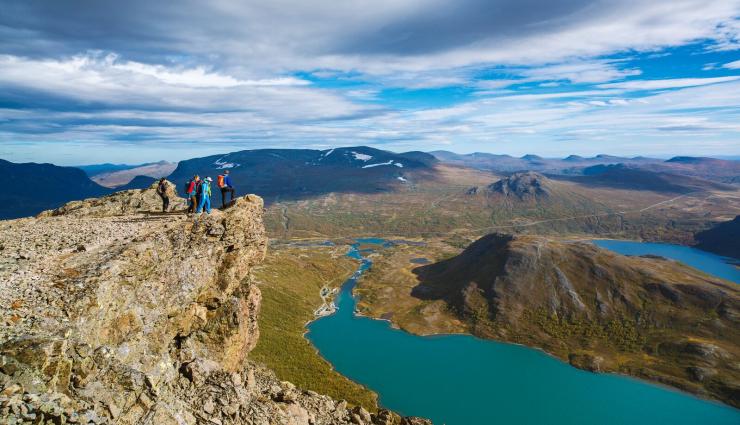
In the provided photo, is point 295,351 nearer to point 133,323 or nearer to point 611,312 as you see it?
point 133,323

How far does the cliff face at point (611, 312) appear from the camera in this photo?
416ft

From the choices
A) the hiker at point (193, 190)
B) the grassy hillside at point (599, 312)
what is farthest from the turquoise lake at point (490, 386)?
the hiker at point (193, 190)

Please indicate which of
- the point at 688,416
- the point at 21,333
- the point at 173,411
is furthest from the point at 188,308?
the point at 688,416

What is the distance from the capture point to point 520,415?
108625 millimetres

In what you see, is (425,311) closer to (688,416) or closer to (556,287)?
(556,287)

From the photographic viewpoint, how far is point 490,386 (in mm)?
123062

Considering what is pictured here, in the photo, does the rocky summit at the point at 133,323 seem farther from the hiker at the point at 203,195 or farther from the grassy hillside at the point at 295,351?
the grassy hillside at the point at 295,351

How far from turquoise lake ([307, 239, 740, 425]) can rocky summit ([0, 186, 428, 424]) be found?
249ft

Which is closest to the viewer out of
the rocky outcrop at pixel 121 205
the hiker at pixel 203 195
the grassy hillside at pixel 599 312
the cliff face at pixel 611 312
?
the hiker at pixel 203 195

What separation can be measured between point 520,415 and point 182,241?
10866 centimetres

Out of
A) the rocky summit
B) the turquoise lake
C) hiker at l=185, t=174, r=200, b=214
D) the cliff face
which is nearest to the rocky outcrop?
the rocky summit

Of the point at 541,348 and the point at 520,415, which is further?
the point at 541,348

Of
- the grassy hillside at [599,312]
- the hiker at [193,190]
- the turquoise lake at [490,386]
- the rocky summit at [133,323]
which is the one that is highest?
the hiker at [193,190]

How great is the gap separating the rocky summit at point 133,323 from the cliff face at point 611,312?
127 metres
